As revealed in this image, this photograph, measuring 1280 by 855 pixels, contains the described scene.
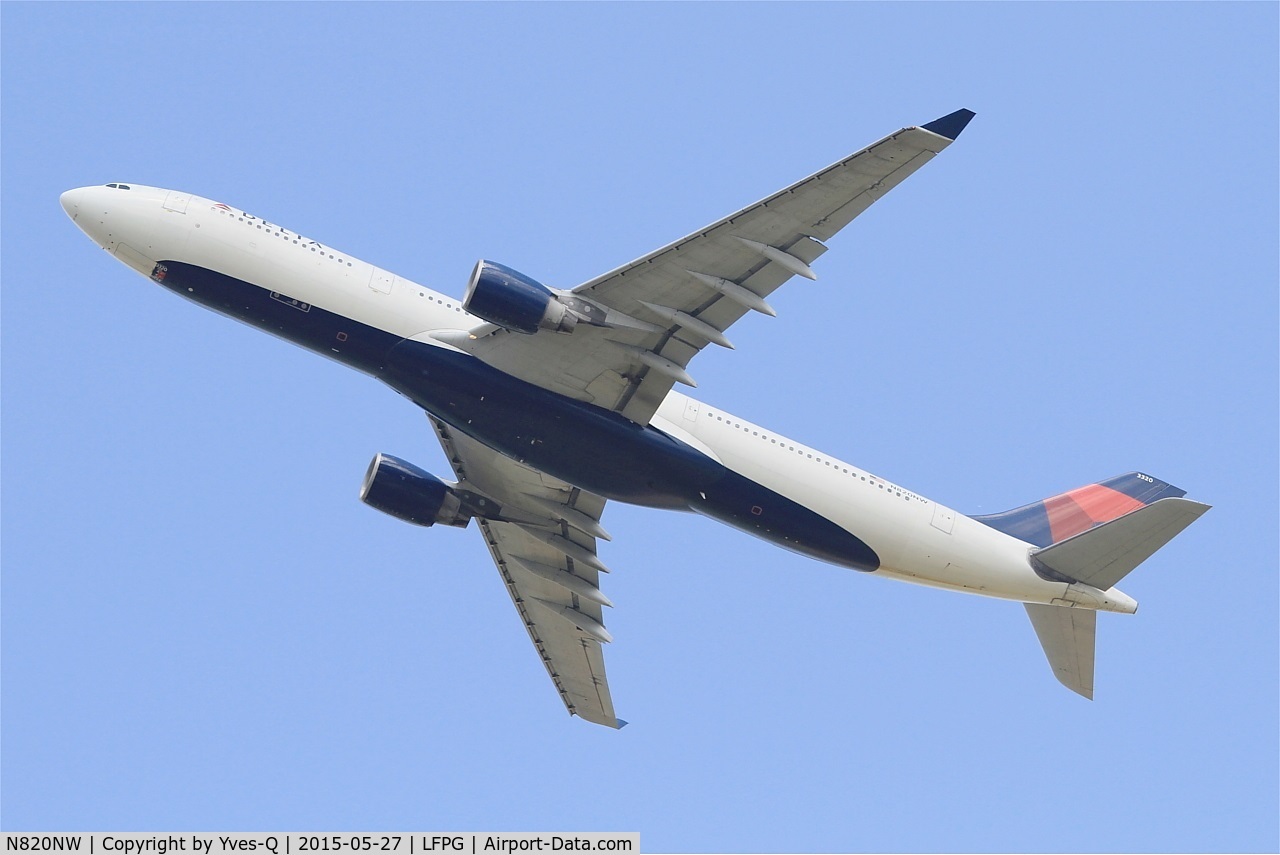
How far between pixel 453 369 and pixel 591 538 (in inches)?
413

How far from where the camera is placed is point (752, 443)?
4166 cm

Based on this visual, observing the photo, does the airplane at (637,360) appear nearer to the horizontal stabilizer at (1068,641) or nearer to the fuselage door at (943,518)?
the fuselage door at (943,518)

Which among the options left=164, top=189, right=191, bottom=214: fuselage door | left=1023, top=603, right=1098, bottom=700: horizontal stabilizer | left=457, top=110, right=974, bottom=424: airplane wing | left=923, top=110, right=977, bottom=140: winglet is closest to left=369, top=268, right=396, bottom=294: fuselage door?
left=457, top=110, right=974, bottom=424: airplane wing

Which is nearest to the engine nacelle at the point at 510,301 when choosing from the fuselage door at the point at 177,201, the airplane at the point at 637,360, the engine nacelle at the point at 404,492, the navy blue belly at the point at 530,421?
the airplane at the point at 637,360

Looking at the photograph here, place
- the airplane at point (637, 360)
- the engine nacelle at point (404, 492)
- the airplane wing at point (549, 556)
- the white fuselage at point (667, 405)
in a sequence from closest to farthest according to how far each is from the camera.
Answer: the airplane at point (637, 360) → the white fuselage at point (667, 405) → the engine nacelle at point (404, 492) → the airplane wing at point (549, 556)

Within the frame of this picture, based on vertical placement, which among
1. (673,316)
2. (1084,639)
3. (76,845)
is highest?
(673,316)

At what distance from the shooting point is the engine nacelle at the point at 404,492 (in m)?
45.7

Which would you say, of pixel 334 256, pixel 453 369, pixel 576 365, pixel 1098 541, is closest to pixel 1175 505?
pixel 1098 541

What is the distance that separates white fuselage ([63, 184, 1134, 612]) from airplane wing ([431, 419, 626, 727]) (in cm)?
606

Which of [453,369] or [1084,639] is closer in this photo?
[453,369]

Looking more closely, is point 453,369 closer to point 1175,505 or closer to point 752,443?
point 752,443

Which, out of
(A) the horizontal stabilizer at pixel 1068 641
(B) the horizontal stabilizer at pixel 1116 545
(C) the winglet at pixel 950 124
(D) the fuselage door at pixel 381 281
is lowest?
(A) the horizontal stabilizer at pixel 1068 641

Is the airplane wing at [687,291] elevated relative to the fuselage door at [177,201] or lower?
lower

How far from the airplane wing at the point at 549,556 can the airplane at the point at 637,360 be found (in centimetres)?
154
